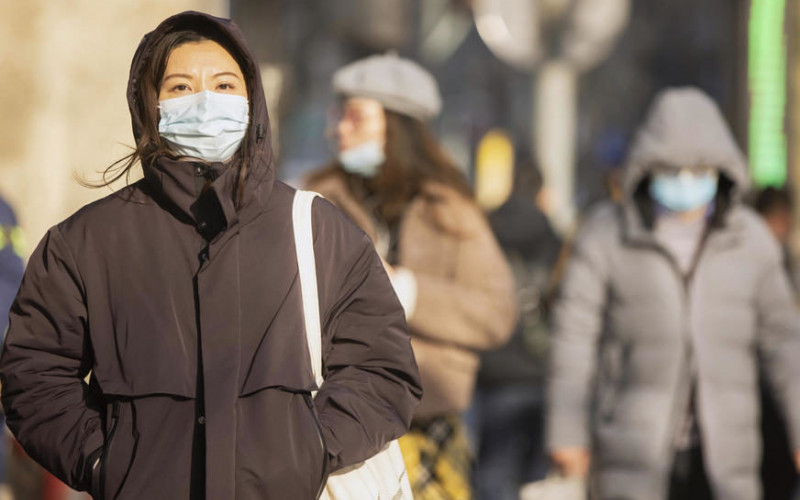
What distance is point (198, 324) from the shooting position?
3484 mm

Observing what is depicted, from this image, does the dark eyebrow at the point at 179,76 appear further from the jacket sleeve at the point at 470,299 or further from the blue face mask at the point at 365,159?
the blue face mask at the point at 365,159

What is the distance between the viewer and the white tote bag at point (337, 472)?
11.8 ft

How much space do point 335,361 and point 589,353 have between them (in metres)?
2.73

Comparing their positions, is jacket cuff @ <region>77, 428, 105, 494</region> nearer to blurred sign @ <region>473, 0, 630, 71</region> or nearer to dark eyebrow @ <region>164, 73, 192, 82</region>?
dark eyebrow @ <region>164, 73, 192, 82</region>

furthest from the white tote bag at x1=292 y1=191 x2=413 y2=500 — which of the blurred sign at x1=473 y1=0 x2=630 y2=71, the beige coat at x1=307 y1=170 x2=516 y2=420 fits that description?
the blurred sign at x1=473 y1=0 x2=630 y2=71

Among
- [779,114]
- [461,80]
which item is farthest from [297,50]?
[461,80]

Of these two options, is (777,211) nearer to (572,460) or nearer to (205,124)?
(572,460)

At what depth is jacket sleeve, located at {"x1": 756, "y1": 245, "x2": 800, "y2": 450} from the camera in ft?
20.6

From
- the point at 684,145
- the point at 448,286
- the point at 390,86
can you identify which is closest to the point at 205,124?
the point at 448,286

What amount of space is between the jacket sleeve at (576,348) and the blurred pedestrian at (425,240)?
A: 305 millimetres

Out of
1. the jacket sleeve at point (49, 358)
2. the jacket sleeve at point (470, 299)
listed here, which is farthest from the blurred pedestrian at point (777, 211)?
the jacket sleeve at point (49, 358)

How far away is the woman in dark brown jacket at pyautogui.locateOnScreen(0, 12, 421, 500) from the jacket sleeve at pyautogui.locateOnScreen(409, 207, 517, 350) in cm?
192

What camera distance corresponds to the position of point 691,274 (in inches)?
246

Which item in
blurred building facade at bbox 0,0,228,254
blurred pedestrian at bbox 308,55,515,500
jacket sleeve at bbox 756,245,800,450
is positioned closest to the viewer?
blurred pedestrian at bbox 308,55,515,500
